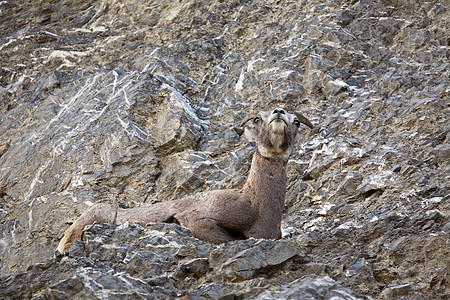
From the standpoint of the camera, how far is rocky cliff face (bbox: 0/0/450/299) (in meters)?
6.99

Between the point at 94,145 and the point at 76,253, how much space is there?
5.73 meters

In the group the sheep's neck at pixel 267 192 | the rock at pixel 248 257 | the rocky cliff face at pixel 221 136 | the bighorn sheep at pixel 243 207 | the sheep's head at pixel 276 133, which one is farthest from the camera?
the sheep's head at pixel 276 133

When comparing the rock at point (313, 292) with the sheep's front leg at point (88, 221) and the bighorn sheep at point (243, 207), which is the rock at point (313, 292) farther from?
the sheep's front leg at point (88, 221)

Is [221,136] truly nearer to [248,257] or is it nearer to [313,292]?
[248,257]

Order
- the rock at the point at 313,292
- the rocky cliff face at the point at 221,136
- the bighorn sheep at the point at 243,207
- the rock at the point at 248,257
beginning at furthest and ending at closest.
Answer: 1. the bighorn sheep at the point at 243,207
2. the rocky cliff face at the point at 221,136
3. the rock at the point at 248,257
4. the rock at the point at 313,292

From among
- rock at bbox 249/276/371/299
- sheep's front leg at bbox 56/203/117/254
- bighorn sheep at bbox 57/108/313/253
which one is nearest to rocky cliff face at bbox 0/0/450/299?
rock at bbox 249/276/371/299

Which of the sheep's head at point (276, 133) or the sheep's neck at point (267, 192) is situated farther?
the sheep's head at point (276, 133)

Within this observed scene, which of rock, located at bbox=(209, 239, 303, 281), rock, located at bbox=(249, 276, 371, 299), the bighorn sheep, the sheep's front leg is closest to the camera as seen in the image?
rock, located at bbox=(249, 276, 371, 299)

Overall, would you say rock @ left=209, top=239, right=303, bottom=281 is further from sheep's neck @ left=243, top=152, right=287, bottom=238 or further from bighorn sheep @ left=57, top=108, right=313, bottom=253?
sheep's neck @ left=243, top=152, right=287, bottom=238

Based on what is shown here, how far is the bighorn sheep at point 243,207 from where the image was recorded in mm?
9297

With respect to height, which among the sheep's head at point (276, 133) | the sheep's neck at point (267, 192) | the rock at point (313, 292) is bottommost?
the sheep's neck at point (267, 192)

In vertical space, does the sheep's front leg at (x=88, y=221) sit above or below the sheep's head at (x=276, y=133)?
below

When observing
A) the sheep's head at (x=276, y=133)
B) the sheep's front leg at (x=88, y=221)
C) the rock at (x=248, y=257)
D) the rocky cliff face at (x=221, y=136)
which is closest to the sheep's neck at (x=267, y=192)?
the sheep's head at (x=276, y=133)

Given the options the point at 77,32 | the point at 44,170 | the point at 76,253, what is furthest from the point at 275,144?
the point at 77,32
